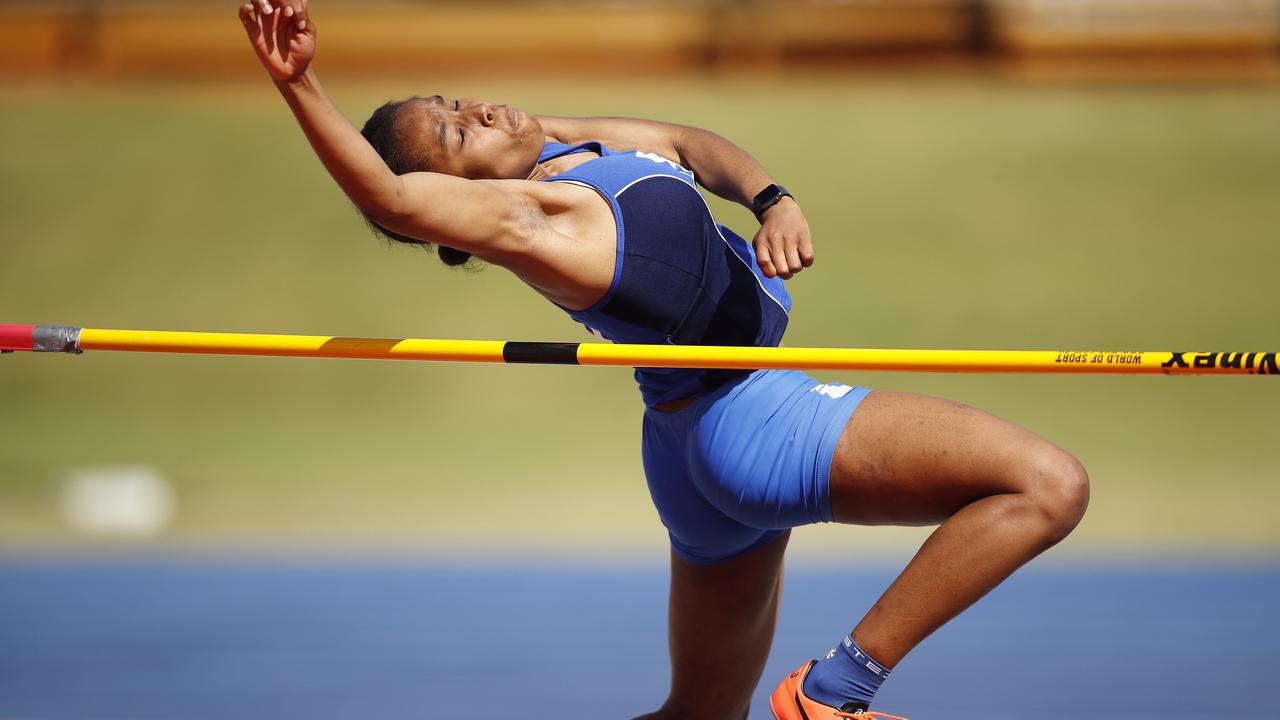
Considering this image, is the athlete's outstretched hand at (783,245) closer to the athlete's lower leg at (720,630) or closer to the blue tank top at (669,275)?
the blue tank top at (669,275)

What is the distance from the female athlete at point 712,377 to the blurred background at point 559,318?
1581mm

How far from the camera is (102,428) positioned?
20.0 feet

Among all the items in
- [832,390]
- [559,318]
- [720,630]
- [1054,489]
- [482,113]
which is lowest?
[720,630]

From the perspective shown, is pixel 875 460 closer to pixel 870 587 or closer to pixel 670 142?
pixel 670 142

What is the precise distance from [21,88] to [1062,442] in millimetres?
6251

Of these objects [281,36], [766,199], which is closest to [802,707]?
[766,199]

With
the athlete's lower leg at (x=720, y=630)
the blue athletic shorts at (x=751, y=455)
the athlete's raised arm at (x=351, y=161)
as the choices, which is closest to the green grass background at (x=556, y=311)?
the athlete's lower leg at (x=720, y=630)

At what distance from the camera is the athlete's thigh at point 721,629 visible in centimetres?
230

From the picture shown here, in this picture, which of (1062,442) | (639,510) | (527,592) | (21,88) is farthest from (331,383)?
(1062,442)

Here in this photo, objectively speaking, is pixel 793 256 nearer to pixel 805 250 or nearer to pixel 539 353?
pixel 805 250

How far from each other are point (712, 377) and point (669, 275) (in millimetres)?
205

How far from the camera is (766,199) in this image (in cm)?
209

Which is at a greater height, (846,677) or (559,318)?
(559,318)

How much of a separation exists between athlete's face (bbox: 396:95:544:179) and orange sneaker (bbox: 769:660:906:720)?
0.96 metres
